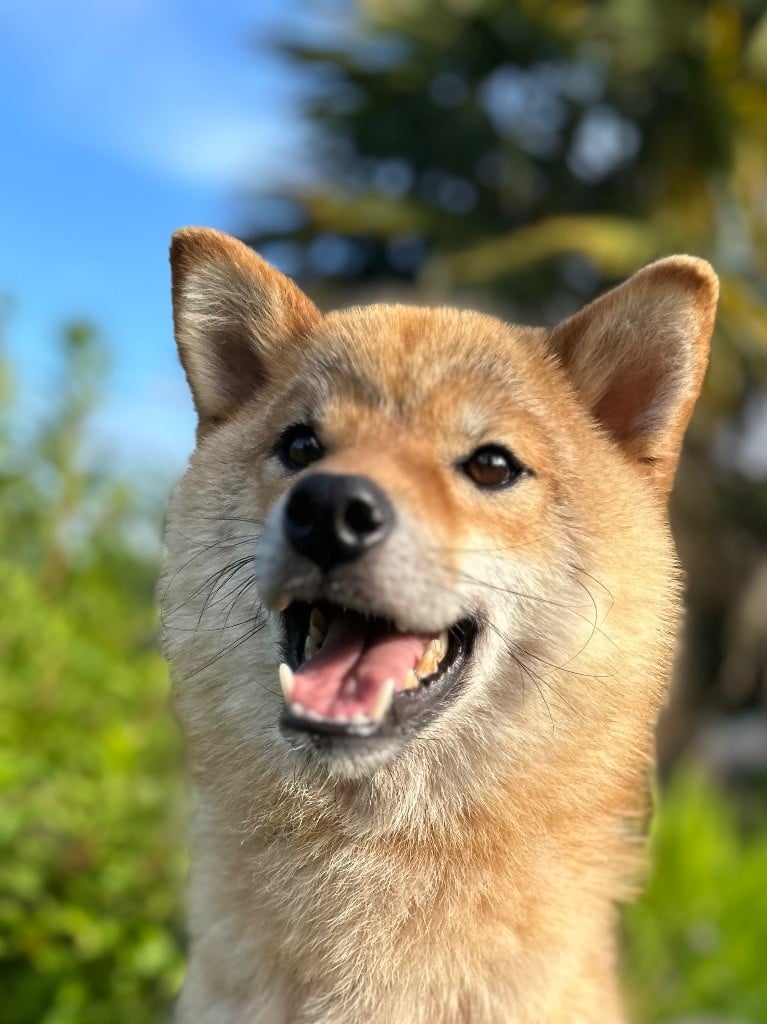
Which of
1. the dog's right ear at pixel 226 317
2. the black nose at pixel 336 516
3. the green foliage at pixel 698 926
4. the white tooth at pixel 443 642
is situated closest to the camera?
the black nose at pixel 336 516

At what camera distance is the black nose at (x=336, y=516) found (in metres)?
2.01

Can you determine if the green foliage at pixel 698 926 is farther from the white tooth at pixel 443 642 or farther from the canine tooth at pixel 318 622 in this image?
the canine tooth at pixel 318 622

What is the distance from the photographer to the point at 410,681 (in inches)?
86.2

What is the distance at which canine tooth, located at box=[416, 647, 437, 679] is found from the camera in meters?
2.23

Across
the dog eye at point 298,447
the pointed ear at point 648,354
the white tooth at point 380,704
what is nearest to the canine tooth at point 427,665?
the white tooth at point 380,704

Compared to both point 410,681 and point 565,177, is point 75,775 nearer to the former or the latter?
point 410,681

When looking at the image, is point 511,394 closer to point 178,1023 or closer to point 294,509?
point 294,509

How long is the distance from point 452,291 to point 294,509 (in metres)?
11.1

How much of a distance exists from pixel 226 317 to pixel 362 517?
1020mm

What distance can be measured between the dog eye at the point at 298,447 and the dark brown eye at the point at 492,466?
0.36m

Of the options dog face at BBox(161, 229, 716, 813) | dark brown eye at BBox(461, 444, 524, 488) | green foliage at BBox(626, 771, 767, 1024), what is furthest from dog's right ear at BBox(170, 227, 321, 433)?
green foliage at BBox(626, 771, 767, 1024)

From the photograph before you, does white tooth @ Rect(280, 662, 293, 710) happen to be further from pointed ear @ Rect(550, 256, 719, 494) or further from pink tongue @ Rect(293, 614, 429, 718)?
pointed ear @ Rect(550, 256, 719, 494)

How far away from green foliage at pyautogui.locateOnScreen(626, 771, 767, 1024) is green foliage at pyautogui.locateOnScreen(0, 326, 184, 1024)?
8.39 feet

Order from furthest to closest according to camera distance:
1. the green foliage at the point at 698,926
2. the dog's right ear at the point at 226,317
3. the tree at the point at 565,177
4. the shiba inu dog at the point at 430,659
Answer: the tree at the point at 565,177
the green foliage at the point at 698,926
the dog's right ear at the point at 226,317
the shiba inu dog at the point at 430,659
